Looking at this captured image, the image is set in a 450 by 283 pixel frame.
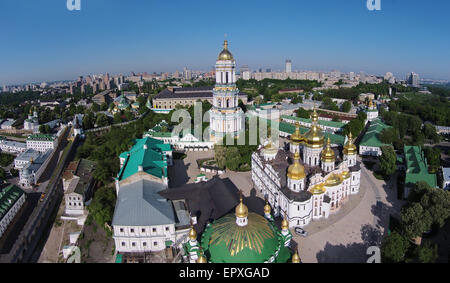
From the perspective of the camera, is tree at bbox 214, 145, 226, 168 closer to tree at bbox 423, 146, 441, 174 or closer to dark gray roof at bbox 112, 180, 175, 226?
dark gray roof at bbox 112, 180, 175, 226

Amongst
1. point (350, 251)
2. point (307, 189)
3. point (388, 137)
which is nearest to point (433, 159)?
point (388, 137)

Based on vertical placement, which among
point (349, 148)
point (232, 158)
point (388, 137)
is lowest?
point (232, 158)

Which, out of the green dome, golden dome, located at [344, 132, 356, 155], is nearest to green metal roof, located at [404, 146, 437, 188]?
golden dome, located at [344, 132, 356, 155]

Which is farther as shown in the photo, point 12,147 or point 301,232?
point 12,147

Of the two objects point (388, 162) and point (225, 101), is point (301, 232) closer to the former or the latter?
point (388, 162)
